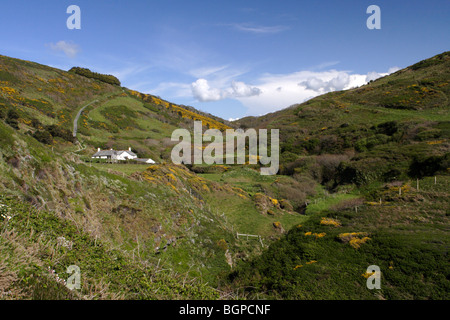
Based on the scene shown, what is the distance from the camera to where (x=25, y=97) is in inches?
2240

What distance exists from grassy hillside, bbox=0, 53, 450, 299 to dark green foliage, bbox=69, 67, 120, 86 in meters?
64.3

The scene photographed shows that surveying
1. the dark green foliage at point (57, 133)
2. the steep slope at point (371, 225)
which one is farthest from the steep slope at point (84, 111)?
the steep slope at point (371, 225)

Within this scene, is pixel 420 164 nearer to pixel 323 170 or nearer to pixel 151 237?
pixel 323 170

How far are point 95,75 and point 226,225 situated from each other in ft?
339

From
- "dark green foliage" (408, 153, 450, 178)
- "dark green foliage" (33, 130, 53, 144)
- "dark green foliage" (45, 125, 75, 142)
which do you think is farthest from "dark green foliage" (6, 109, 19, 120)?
"dark green foliage" (408, 153, 450, 178)

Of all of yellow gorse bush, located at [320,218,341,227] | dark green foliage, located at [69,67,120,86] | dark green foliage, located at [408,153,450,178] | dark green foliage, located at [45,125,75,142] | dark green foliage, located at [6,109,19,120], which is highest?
dark green foliage, located at [69,67,120,86]

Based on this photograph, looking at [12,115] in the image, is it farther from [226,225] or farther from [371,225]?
[371,225]

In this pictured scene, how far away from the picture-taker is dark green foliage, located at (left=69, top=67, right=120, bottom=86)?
98.1m

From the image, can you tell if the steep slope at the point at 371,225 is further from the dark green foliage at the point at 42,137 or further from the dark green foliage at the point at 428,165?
the dark green foliage at the point at 42,137

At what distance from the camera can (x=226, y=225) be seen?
19078 millimetres

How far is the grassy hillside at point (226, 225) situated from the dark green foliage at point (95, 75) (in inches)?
2530

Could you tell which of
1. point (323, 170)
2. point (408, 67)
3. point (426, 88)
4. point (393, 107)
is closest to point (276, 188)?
point (323, 170)

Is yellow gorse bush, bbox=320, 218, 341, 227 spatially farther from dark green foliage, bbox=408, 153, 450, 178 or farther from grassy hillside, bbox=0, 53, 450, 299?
dark green foliage, bbox=408, 153, 450, 178

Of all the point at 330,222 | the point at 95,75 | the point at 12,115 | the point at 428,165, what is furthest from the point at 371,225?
the point at 95,75
